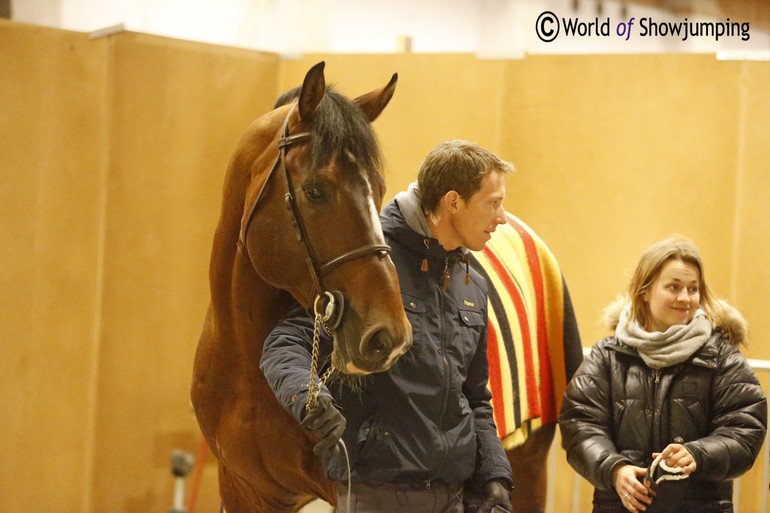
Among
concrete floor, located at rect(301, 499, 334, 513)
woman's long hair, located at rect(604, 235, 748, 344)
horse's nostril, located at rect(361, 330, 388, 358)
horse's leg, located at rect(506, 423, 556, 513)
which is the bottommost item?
concrete floor, located at rect(301, 499, 334, 513)

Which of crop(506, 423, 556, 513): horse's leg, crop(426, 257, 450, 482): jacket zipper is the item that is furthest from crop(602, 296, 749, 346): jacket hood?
crop(426, 257, 450, 482): jacket zipper

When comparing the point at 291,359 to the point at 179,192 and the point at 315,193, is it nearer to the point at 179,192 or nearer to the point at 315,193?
the point at 315,193

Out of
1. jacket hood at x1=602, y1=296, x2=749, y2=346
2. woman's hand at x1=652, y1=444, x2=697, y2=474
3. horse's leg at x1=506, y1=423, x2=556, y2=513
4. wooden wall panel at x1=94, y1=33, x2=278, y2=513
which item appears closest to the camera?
woman's hand at x1=652, y1=444, x2=697, y2=474

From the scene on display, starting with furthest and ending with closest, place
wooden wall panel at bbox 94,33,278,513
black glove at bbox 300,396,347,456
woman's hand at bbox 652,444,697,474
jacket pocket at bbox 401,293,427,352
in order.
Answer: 1. wooden wall panel at bbox 94,33,278,513
2. woman's hand at bbox 652,444,697,474
3. jacket pocket at bbox 401,293,427,352
4. black glove at bbox 300,396,347,456

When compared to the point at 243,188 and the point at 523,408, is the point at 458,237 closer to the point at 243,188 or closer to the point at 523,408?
the point at 243,188

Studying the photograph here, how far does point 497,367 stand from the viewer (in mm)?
2621

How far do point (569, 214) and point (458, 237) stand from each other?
7.58ft

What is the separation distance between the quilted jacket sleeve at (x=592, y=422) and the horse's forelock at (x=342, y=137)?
1.22 meters

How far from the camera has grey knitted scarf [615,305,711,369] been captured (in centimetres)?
228

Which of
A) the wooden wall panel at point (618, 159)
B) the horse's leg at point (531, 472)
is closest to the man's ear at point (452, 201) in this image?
the horse's leg at point (531, 472)

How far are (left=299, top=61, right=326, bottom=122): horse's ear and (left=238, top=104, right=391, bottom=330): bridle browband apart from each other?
47 mm

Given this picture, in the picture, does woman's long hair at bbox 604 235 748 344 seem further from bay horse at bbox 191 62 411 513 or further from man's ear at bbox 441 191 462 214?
bay horse at bbox 191 62 411 513

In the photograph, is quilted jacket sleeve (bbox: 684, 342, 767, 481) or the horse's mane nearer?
the horse's mane

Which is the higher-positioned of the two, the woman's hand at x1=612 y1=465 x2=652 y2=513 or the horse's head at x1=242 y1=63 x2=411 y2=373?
the horse's head at x1=242 y1=63 x2=411 y2=373
